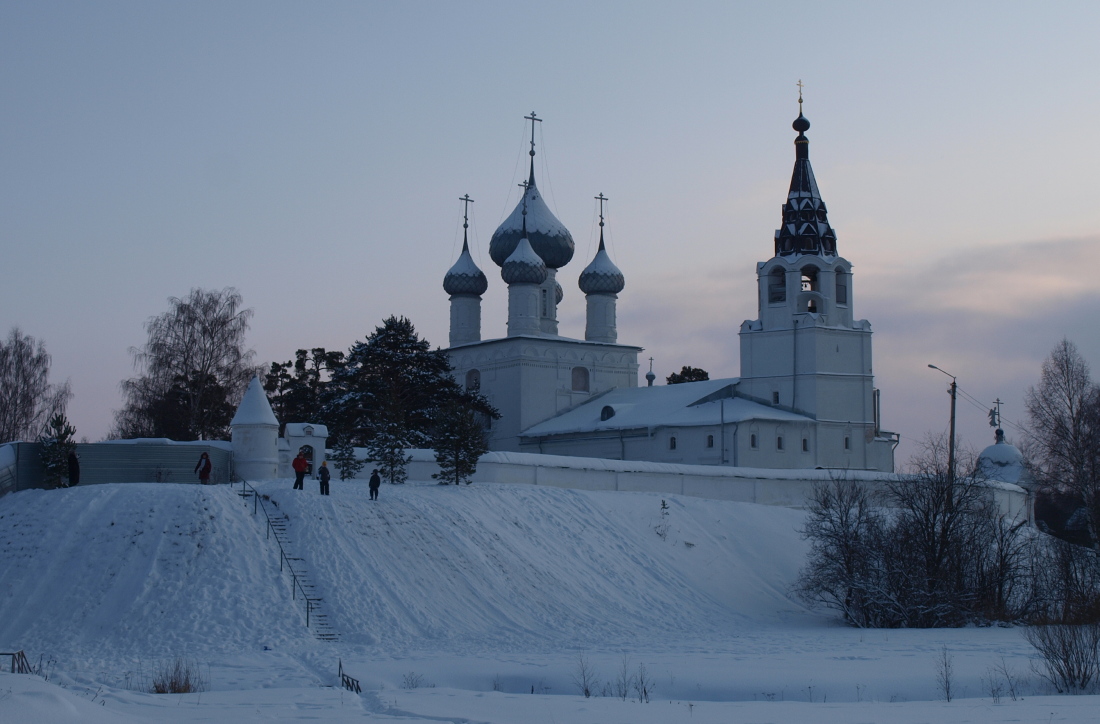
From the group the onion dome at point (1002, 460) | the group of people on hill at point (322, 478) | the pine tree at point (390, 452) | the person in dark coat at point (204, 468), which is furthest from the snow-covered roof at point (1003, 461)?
the person in dark coat at point (204, 468)

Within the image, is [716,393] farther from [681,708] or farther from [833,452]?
[681,708]

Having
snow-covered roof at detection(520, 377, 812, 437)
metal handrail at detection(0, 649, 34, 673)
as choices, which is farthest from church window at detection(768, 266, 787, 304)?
metal handrail at detection(0, 649, 34, 673)

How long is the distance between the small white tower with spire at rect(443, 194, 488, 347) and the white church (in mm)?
1389

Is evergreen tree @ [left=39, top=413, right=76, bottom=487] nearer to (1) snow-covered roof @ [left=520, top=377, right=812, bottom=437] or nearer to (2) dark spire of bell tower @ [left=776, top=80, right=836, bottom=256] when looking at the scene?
(1) snow-covered roof @ [left=520, top=377, right=812, bottom=437]

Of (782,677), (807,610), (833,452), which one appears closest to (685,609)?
(807,610)

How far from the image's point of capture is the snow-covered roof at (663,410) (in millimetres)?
41656

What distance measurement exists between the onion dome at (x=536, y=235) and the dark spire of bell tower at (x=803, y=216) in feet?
29.6

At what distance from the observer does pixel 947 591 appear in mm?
26594

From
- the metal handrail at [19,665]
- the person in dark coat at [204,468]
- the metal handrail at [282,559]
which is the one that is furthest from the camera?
the person in dark coat at [204,468]

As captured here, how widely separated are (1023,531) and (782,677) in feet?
69.4

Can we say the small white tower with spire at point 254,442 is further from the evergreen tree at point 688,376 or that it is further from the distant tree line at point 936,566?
the evergreen tree at point 688,376

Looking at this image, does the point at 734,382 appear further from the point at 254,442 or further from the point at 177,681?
the point at 177,681

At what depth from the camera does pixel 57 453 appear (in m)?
26.0

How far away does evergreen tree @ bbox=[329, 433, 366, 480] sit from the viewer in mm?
29328
